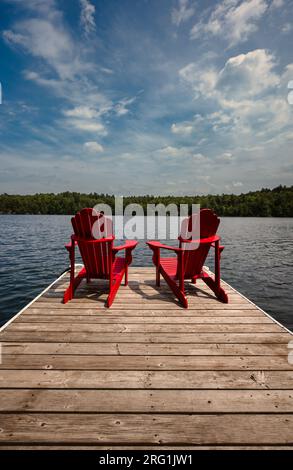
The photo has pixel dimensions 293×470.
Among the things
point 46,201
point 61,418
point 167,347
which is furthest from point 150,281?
point 46,201

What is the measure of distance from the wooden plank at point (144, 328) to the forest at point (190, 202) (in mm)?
65639

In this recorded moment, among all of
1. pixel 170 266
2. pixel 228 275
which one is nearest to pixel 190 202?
pixel 228 275

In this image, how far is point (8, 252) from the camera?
41.4 ft

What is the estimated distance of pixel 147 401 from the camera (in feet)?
5.41

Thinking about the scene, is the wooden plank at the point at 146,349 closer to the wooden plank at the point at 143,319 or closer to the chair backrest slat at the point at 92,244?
the wooden plank at the point at 143,319

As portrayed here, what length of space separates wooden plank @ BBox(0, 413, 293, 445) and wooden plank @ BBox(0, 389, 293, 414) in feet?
0.15

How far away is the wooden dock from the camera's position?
4.62 ft

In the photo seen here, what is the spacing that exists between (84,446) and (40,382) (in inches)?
26.3

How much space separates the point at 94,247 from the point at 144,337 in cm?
159

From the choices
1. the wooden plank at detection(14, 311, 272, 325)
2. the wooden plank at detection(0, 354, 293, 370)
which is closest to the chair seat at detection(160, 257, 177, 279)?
the wooden plank at detection(14, 311, 272, 325)

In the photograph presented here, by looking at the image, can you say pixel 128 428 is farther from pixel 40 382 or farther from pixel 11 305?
pixel 11 305

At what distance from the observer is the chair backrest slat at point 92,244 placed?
3.46 m

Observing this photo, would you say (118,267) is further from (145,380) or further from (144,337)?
(145,380)

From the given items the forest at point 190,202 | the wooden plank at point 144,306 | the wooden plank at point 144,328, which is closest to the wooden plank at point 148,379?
the wooden plank at point 144,328
